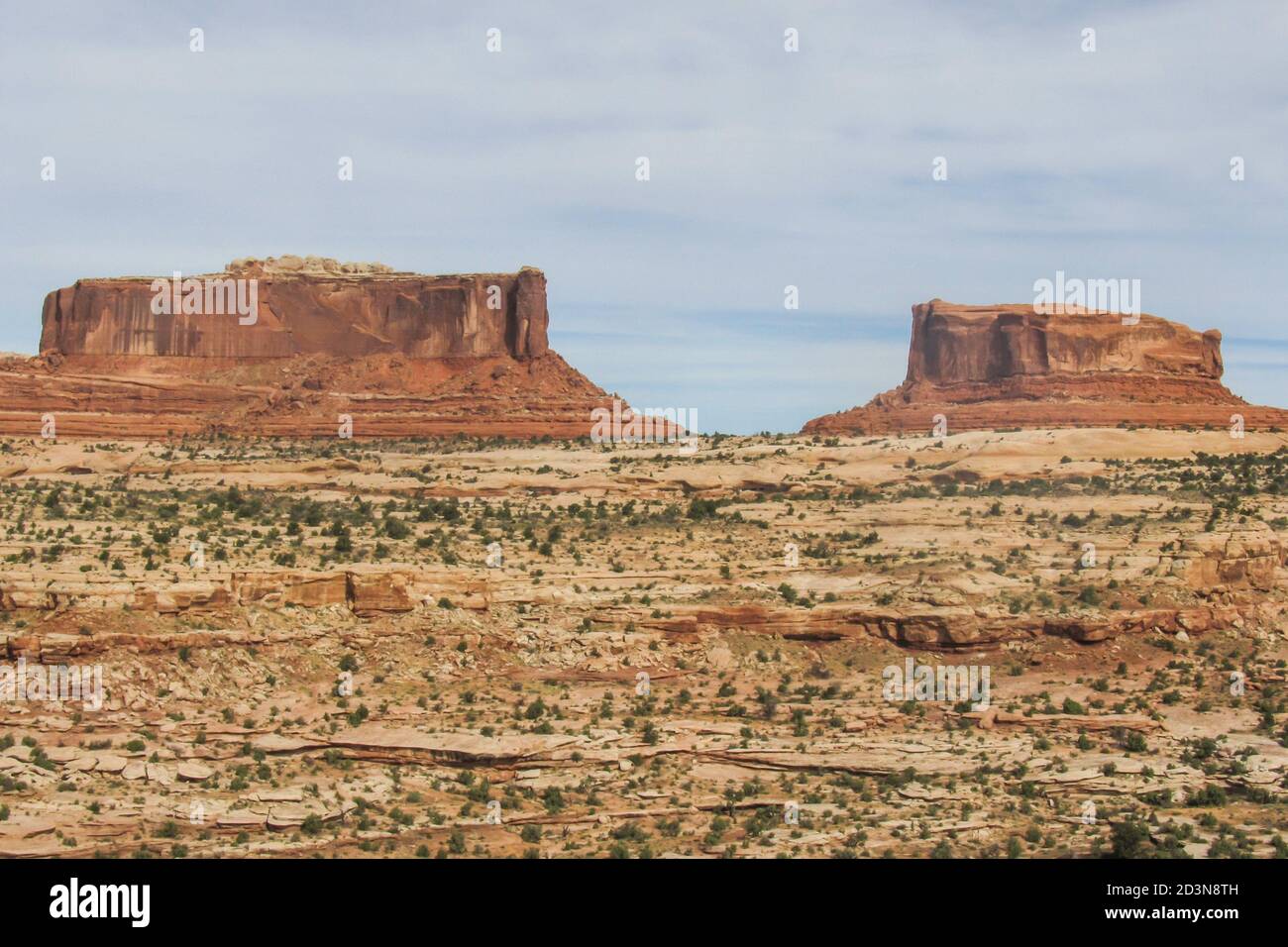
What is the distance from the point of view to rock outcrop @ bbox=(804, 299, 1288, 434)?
72.6 m

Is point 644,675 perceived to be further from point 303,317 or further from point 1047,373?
point 1047,373

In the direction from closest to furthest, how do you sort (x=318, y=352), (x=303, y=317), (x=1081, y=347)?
(x=318, y=352) < (x=303, y=317) < (x=1081, y=347)

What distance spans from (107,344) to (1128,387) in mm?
41851

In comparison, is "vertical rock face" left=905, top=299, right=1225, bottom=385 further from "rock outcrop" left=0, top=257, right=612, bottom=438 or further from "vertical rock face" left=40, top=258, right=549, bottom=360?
"vertical rock face" left=40, top=258, right=549, bottom=360

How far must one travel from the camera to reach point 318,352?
252 ft

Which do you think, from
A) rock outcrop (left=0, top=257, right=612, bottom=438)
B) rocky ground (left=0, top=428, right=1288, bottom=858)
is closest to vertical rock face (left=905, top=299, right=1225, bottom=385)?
rock outcrop (left=0, top=257, right=612, bottom=438)

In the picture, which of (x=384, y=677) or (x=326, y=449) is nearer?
(x=384, y=677)

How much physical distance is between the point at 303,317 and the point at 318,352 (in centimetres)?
164

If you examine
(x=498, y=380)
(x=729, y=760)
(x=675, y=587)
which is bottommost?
(x=729, y=760)

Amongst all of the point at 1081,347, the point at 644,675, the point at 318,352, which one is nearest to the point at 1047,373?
the point at 1081,347

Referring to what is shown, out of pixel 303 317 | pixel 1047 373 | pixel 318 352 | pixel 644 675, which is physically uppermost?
pixel 303 317

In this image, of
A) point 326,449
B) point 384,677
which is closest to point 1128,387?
point 326,449

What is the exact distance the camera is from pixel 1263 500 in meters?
49.9
